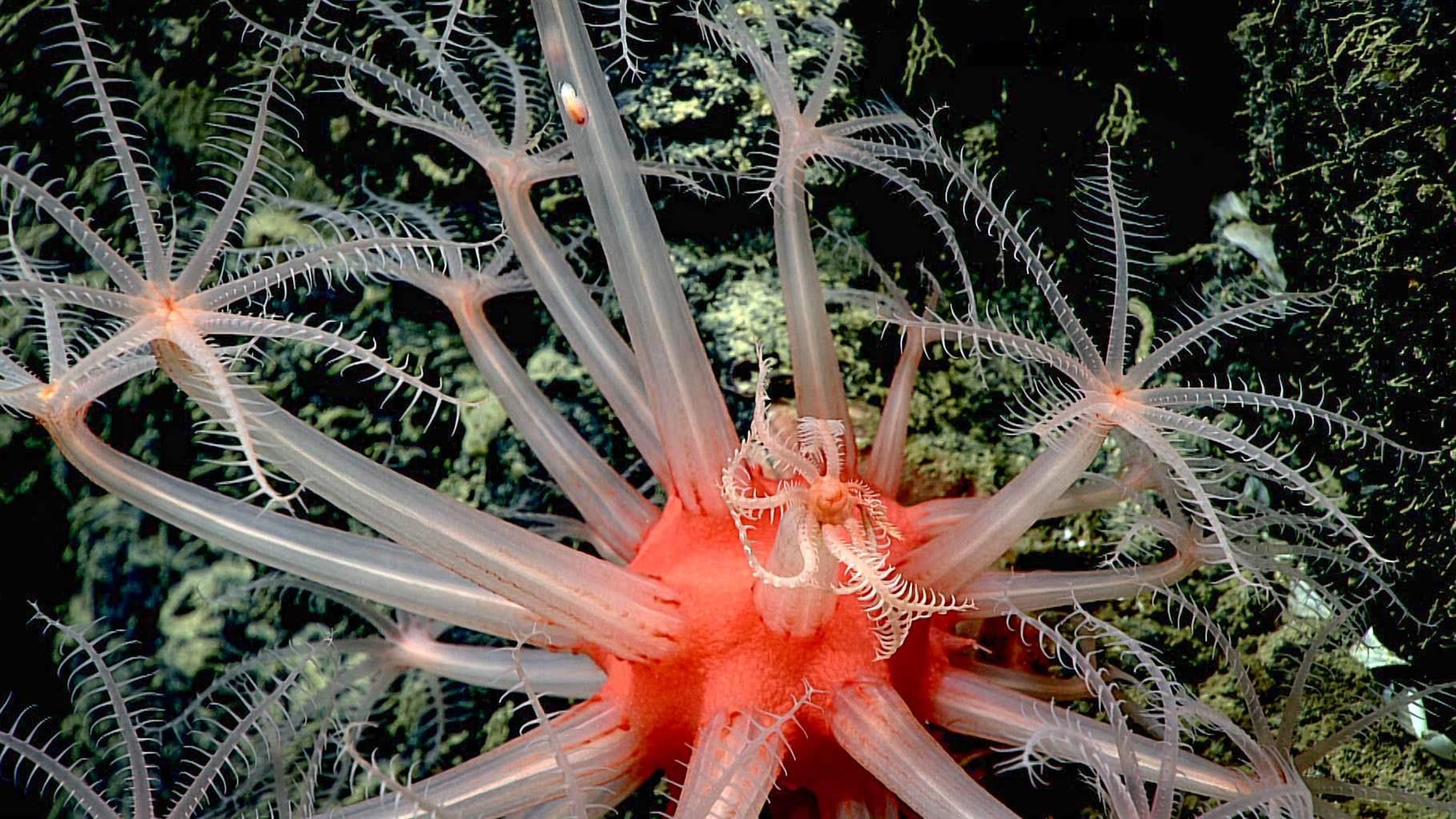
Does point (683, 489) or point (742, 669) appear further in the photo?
point (683, 489)

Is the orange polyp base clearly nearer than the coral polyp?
No

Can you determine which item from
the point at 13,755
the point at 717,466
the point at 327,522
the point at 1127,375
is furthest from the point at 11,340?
the point at 1127,375

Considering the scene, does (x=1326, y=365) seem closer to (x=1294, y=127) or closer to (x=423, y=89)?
(x=1294, y=127)

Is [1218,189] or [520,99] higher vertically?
[1218,189]

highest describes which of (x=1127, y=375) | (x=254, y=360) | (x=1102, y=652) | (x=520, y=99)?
(x=520, y=99)

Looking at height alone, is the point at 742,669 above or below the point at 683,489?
below

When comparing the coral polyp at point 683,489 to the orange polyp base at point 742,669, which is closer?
the coral polyp at point 683,489
